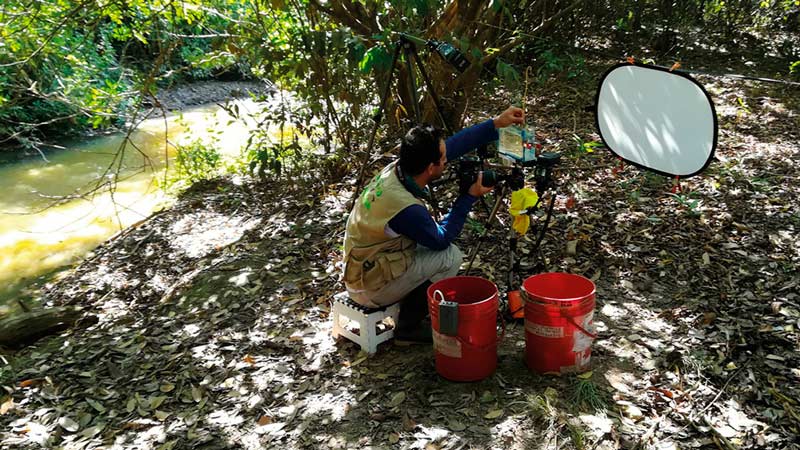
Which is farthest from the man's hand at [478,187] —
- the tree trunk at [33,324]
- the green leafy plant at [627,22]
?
the green leafy plant at [627,22]

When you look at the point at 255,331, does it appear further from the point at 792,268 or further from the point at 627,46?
the point at 627,46

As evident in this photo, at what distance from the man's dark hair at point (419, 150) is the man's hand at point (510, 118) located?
44cm

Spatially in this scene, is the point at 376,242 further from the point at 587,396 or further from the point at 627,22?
the point at 627,22

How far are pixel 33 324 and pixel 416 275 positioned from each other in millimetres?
2732

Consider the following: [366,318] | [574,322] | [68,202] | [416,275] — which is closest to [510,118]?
[416,275]

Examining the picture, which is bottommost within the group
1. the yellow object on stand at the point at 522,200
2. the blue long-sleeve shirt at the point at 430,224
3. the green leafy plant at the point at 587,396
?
the green leafy plant at the point at 587,396

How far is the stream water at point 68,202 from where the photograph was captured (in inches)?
211

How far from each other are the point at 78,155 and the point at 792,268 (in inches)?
366

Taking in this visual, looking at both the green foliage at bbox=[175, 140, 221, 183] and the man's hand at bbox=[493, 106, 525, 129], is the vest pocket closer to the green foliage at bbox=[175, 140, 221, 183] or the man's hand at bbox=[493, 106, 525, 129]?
the man's hand at bbox=[493, 106, 525, 129]

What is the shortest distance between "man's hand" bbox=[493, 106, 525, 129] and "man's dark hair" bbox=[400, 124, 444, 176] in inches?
17.4

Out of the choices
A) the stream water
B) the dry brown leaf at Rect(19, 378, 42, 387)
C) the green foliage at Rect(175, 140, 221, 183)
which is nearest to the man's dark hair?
the stream water

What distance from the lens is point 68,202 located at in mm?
6770

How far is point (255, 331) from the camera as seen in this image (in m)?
3.36

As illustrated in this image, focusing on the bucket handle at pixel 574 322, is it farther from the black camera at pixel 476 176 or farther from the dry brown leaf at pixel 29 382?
the dry brown leaf at pixel 29 382
